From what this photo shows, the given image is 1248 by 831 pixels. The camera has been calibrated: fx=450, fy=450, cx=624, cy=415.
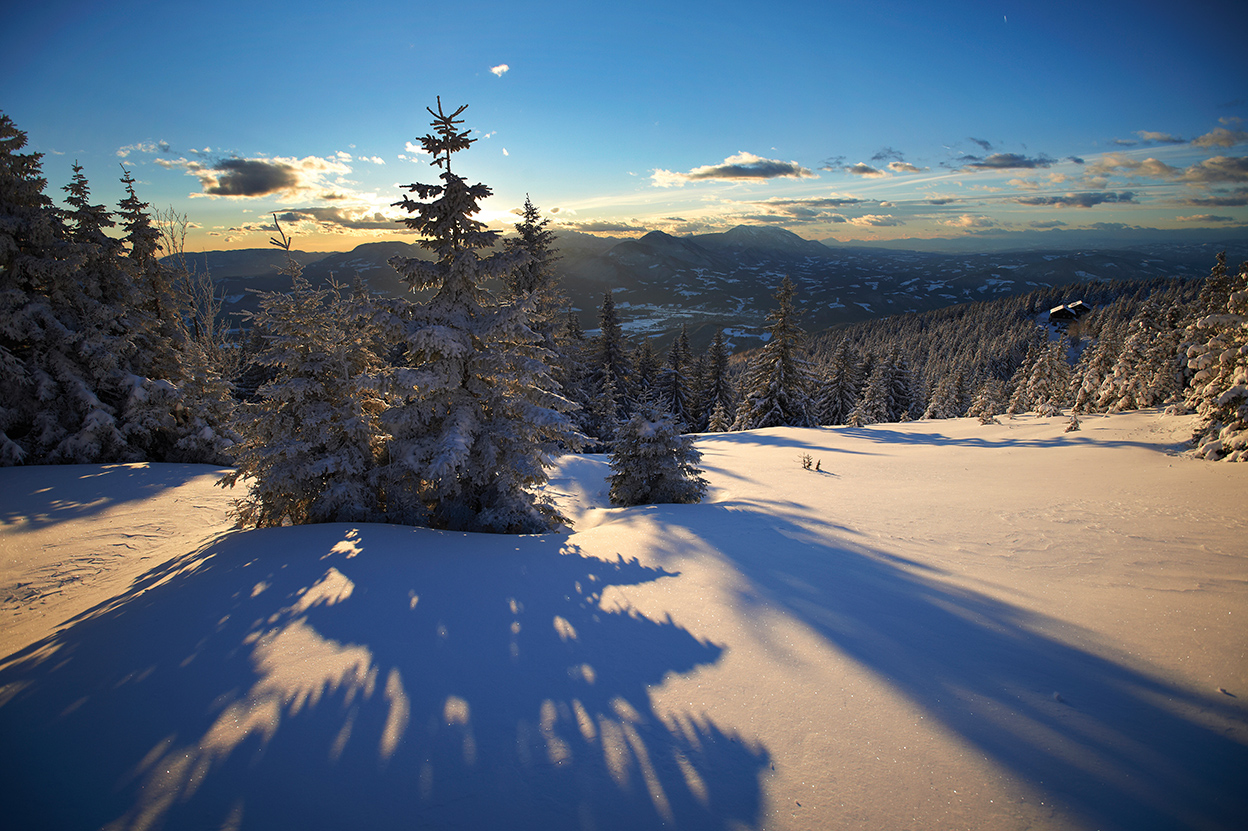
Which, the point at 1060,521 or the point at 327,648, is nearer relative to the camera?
the point at 327,648

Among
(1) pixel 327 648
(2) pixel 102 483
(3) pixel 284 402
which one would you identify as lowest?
(2) pixel 102 483

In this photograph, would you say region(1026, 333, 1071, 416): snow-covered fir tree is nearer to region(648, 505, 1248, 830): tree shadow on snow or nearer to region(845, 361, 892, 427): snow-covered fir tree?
region(845, 361, 892, 427): snow-covered fir tree

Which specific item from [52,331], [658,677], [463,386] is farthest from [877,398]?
[52,331]

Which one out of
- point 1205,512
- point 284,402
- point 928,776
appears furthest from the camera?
point 284,402

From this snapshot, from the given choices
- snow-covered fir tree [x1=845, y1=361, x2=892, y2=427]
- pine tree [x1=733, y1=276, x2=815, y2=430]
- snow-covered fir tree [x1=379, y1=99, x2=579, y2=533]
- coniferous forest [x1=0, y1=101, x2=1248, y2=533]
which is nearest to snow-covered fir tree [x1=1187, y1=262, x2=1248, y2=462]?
coniferous forest [x1=0, y1=101, x2=1248, y2=533]

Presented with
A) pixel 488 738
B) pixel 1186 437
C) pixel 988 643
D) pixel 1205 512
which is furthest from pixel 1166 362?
pixel 488 738

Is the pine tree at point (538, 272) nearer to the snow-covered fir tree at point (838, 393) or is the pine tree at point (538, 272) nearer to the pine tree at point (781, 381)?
the pine tree at point (781, 381)

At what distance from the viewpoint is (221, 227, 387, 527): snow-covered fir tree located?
8.40 m

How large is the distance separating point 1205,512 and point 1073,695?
6823mm

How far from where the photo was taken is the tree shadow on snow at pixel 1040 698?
9.06 feet

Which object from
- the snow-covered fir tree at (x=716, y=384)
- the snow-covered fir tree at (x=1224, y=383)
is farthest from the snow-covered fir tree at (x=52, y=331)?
the snow-covered fir tree at (x=716, y=384)

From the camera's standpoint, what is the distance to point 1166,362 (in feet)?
83.5

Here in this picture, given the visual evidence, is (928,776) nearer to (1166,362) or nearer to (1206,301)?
(1206,301)

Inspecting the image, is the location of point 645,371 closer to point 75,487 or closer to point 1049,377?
point 75,487
